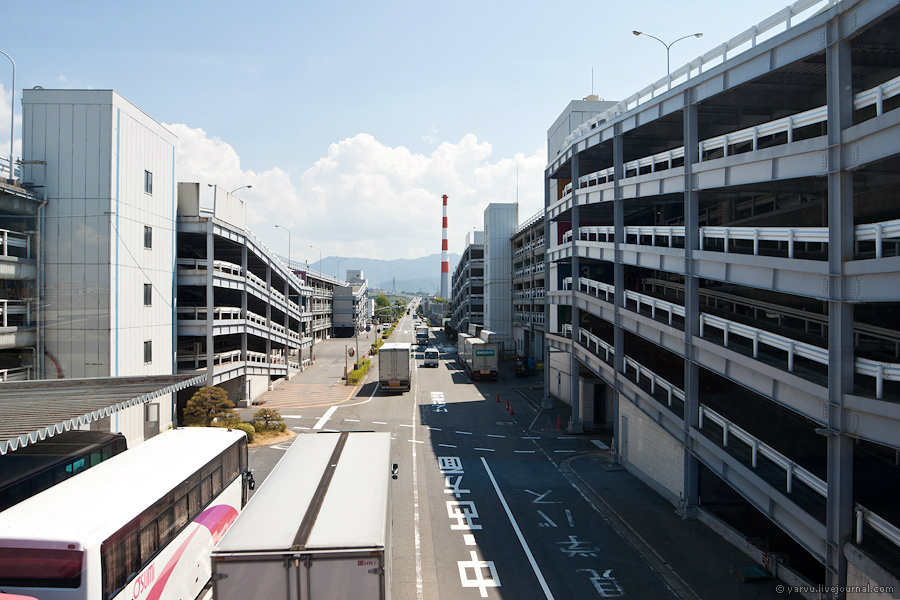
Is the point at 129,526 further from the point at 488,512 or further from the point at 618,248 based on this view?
the point at 618,248

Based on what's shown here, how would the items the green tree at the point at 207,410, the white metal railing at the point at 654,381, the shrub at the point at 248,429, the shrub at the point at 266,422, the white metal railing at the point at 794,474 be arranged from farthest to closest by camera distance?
the shrub at the point at 266,422 < the shrub at the point at 248,429 < the green tree at the point at 207,410 < the white metal railing at the point at 654,381 < the white metal railing at the point at 794,474

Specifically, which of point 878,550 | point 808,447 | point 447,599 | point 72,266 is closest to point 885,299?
point 878,550

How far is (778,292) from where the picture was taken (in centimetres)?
1664

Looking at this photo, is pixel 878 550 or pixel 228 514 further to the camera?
pixel 228 514

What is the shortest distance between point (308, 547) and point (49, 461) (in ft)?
25.7

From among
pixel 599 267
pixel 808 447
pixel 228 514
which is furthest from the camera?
pixel 599 267

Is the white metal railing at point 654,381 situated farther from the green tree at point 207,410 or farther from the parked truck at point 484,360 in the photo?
the parked truck at point 484,360

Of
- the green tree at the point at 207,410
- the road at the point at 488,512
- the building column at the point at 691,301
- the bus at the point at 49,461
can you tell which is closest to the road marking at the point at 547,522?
the road at the point at 488,512

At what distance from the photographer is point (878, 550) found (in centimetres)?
930

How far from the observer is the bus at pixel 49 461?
10516mm

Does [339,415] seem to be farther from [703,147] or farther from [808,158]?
[808,158]

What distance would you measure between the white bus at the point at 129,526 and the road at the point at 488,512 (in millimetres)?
4385

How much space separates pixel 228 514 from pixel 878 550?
13193mm

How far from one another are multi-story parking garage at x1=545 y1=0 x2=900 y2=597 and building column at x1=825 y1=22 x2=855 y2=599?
27 mm
